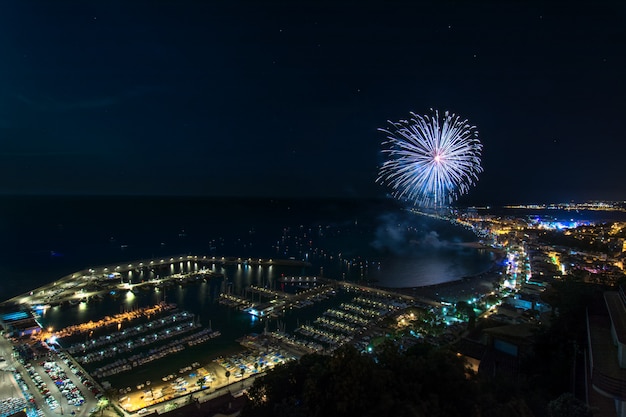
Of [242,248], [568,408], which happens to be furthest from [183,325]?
[242,248]

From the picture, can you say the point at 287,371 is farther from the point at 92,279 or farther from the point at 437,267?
the point at 437,267

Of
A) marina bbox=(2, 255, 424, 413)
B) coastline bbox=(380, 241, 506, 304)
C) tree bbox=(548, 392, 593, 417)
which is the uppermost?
tree bbox=(548, 392, 593, 417)

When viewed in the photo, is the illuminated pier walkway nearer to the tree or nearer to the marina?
the marina

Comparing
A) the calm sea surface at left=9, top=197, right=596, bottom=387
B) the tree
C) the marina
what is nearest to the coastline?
the marina

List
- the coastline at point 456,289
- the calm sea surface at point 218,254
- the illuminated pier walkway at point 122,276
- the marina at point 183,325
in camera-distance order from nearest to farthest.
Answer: the marina at point 183,325 → the calm sea surface at point 218,254 → the coastline at point 456,289 → the illuminated pier walkway at point 122,276

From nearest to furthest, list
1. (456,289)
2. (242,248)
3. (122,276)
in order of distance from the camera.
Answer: (456,289)
(122,276)
(242,248)

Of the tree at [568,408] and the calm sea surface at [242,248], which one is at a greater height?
the tree at [568,408]

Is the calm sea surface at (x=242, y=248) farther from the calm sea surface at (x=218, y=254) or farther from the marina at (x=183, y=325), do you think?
the marina at (x=183, y=325)

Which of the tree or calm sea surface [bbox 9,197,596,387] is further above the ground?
the tree

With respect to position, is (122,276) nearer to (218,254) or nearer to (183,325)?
(218,254)

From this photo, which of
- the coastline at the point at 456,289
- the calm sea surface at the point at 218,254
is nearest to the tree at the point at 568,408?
the calm sea surface at the point at 218,254

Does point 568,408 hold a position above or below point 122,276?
above
